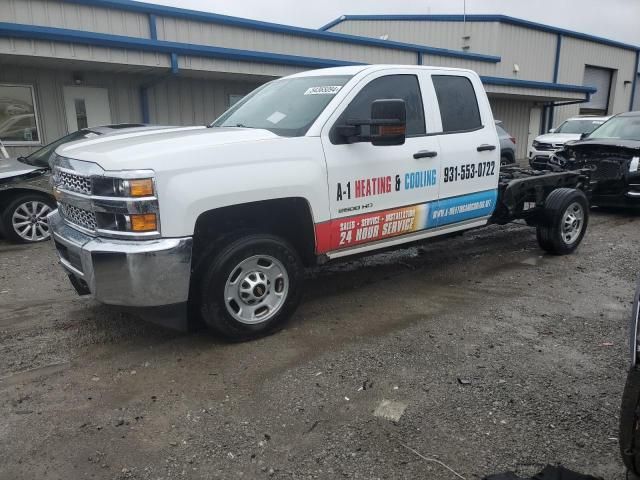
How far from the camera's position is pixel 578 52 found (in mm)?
27656

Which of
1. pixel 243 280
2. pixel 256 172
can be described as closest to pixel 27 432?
pixel 243 280

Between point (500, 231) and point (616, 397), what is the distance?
17.3 ft

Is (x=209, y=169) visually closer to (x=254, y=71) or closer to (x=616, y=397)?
(x=616, y=397)

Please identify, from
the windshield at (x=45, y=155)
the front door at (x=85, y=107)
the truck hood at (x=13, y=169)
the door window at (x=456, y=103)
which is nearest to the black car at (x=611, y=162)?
the door window at (x=456, y=103)

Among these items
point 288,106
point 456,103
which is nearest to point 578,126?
point 456,103

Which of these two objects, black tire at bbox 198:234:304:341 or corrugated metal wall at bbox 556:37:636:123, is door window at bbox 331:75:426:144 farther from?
corrugated metal wall at bbox 556:37:636:123

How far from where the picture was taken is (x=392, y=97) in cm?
481

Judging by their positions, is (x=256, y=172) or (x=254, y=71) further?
(x=254, y=71)

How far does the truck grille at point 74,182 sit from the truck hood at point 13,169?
12.9 ft

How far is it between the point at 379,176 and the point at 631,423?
9.33ft

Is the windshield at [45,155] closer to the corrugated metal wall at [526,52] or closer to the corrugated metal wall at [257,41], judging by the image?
the corrugated metal wall at [257,41]

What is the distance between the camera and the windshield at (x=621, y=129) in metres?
9.77

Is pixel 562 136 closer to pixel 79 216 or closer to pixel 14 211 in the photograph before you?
pixel 14 211

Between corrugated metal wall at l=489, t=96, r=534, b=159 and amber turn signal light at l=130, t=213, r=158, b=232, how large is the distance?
827 inches
